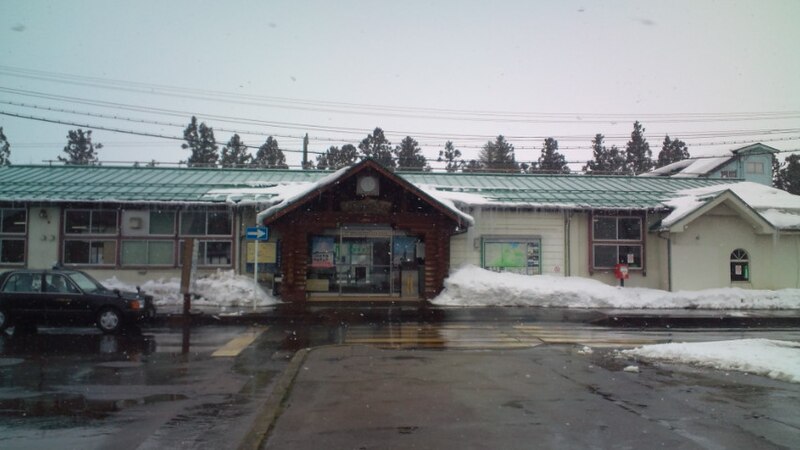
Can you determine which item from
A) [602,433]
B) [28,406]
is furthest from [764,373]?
[28,406]

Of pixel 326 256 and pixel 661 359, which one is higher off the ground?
pixel 326 256

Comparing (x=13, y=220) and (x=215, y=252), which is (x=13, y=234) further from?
(x=215, y=252)

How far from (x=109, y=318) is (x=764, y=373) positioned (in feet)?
43.9

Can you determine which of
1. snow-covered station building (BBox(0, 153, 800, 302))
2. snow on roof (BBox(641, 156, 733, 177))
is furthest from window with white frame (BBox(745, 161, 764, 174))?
snow-covered station building (BBox(0, 153, 800, 302))

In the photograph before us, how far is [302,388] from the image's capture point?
7848 millimetres

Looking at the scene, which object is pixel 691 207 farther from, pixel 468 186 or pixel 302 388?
pixel 302 388

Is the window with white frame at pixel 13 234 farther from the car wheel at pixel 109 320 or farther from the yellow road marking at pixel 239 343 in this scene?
the yellow road marking at pixel 239 343

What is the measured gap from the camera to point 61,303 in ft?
44.3

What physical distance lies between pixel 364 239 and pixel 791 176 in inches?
2384

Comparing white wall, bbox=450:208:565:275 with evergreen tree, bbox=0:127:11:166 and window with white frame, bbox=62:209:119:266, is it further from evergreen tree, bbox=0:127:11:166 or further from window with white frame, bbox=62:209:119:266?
evergreen tree, bbox=0:127:11:166

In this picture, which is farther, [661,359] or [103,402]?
[661,359]

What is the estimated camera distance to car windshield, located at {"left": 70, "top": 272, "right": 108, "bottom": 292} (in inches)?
543

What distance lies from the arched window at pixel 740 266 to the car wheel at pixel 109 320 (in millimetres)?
22976

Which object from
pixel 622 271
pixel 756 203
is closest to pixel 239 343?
pixel 622 271
